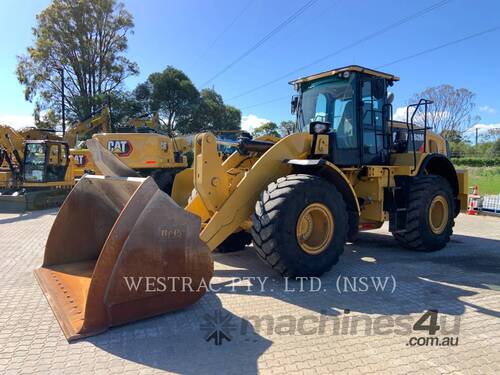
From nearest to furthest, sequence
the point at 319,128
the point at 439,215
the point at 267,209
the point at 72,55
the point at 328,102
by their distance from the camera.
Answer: the point at 267,209 < the point at 319,128 < the point at 328,102 < the point at 439,215 < the point at 72,55

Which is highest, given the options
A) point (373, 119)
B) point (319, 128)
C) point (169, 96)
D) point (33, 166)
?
point (169, 96)

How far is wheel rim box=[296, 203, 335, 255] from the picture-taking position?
4.85 metres

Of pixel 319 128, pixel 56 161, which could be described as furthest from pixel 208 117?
pixel 319 128

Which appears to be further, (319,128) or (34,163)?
→ (34,163)

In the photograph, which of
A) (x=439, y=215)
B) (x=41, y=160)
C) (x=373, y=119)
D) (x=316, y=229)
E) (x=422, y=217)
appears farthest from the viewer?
(x=41, y=160)

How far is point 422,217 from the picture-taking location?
250 inches

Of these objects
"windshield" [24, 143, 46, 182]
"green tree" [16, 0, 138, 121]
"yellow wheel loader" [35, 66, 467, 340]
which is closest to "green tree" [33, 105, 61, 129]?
"green tree" [16, 0, 138, 121]

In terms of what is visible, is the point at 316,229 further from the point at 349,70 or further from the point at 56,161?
the point at 56,161

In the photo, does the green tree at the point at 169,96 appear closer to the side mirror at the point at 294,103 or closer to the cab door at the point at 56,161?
the cab door at the point at 56,161

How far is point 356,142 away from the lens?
19.4 feet

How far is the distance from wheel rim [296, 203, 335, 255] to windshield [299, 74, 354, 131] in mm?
1568

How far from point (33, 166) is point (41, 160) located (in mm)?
406

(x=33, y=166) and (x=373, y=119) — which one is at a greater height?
(x=373, y=119)

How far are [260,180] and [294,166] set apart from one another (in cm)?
61
